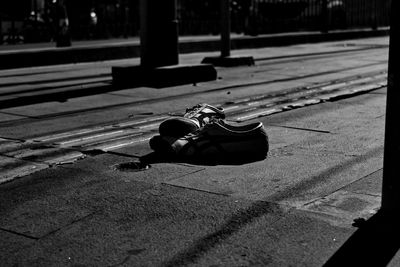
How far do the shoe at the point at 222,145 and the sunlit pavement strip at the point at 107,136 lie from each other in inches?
27.7

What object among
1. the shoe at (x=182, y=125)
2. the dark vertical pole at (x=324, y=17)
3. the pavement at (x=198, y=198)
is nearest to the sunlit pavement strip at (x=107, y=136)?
the pavement at (x=198, y=198)

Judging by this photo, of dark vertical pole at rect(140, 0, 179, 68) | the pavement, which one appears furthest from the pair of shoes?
dark vertical pole at rect(140, 0, 179, 68)

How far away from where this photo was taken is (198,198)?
424 centimetres

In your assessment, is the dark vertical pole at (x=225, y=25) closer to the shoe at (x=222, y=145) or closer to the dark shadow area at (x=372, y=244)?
the shoe at (x=222, y=145)

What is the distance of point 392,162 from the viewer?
3.63 metres

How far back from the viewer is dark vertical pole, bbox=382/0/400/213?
139 inches

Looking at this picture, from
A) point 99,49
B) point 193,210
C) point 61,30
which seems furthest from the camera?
point 61,30

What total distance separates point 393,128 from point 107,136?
124 inches

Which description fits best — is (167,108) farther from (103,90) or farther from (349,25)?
(349,25)

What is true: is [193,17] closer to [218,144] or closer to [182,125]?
[182,125]

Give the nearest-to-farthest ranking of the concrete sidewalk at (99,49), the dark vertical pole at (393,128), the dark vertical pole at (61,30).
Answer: the dark vertical pole at (393,128) → the concrete sidewalk at (99,49) → the dark vertical pole at (61,30)

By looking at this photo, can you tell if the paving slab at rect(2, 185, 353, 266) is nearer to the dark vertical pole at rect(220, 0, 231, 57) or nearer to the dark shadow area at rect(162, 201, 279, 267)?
the dark shadow area at rect(162, 201, 279, 267)

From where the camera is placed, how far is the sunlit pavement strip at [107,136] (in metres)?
5.19

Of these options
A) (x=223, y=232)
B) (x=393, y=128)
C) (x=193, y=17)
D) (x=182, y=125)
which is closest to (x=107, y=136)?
(x=182, y=125)
